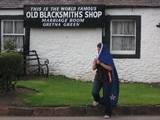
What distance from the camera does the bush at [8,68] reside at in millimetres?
16000

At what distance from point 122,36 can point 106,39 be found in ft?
2.28

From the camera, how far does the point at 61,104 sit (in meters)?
15.2

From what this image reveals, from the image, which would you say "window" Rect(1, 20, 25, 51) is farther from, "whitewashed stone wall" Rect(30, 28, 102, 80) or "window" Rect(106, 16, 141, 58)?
"window" Rect(106, 16, 141, 58)

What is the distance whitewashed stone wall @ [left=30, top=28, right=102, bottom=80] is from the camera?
73.4 ft

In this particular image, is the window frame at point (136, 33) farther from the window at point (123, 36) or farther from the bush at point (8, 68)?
the bush at point (8, 68)

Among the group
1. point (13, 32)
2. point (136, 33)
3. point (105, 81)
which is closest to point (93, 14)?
point (136, 33)

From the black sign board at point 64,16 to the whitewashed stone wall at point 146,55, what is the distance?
2.99 ft

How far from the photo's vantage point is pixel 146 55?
22.0 metres

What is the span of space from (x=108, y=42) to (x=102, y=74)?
7.75 metres

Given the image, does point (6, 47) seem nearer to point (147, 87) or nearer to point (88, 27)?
point (88, 27)

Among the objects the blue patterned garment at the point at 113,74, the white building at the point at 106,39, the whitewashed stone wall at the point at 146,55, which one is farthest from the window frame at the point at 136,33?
the blue patterned garment at the point at 113,74

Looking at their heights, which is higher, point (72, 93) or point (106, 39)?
point (106, 39)

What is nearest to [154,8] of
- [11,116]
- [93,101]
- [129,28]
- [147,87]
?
[129,28]

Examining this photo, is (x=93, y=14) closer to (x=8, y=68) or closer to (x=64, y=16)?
(x=64, y=16)
